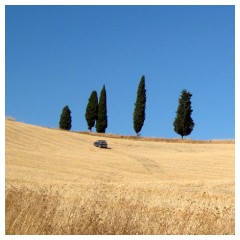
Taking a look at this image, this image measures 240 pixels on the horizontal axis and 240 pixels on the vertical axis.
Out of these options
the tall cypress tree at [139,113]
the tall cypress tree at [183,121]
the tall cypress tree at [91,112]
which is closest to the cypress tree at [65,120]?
the tall cypress tree at [91,112]

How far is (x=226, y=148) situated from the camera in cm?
6619

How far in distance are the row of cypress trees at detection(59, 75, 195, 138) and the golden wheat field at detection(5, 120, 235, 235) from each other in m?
3.96

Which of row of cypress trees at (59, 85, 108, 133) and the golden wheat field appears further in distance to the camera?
row of cypress trees at (59, 85, 108, 133)

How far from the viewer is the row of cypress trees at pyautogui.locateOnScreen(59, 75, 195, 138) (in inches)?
3041

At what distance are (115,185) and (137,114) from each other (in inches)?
2115

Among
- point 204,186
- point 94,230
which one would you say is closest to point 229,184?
point 204,186

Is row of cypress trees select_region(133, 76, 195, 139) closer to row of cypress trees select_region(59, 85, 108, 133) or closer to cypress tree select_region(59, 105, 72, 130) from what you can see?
row of cypress trees select_region(59, 85, 108, 133)

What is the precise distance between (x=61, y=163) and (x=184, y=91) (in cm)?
4229

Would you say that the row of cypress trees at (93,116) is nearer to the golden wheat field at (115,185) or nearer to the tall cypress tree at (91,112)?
the tall cypress tree at (91,112)

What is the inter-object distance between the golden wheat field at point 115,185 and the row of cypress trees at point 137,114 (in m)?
3.96

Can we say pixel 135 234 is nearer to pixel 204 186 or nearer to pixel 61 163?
pixel 204 186

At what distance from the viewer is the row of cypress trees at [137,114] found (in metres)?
77.2

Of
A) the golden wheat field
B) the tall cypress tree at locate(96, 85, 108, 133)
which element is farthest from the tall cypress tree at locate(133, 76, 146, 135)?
the tall cypress tree at locate(96, 85, 108, 133)

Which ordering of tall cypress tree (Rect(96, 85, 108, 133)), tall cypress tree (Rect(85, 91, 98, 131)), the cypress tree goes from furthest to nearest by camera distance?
the cypress tree, tall cypress tree (Rect(85, 91, 98, 131)), tall cypress tree (Rect(96, 85, 108, 133))
